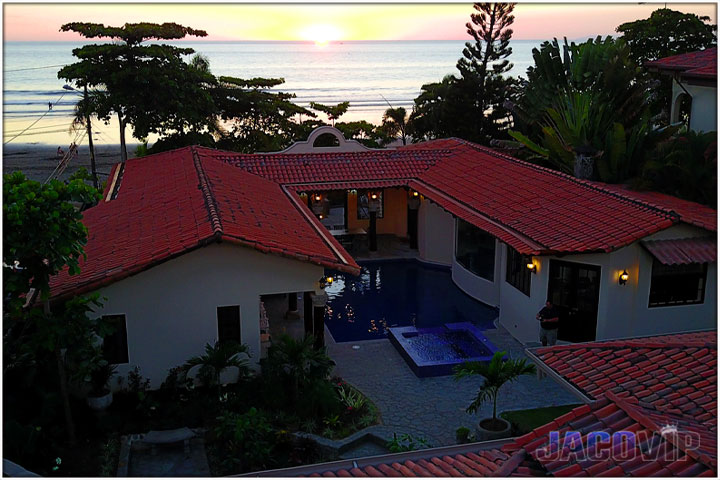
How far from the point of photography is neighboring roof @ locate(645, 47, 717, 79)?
21516mm

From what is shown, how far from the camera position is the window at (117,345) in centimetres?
1304

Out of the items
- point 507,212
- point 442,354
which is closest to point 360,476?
point 442,354

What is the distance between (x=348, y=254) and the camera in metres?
16.6

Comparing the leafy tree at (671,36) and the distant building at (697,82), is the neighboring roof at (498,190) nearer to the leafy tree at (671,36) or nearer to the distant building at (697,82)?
the distant building at (697,82)

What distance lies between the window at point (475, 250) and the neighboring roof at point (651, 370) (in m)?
8.80

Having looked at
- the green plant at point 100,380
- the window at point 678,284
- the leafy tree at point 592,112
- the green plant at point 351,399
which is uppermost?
the leafy tree at point 592,112

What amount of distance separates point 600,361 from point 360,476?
426 cm

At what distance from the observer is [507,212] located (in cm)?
1812

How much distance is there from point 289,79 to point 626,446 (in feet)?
420

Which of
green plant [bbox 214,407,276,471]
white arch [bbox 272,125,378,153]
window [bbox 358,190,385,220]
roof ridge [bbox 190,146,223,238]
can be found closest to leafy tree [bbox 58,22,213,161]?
white arch [bbox 272,125,378,153]

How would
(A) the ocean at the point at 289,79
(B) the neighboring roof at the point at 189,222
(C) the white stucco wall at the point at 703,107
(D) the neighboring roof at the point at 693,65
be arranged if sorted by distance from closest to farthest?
1. (B) the neighboring roof at the point at 189,222
2. (D) the neighboring roof at the point at 693,65
3. (C) the white stucco wall at the point at 703,107
4. (A) the ocean at the point at 289,79

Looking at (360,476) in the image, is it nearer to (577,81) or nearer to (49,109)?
(577,81)

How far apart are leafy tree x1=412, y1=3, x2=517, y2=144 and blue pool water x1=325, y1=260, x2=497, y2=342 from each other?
14.4 m

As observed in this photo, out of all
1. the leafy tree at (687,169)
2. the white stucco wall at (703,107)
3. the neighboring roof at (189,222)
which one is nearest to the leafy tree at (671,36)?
the white stucco wall at (703,107)
